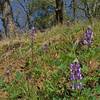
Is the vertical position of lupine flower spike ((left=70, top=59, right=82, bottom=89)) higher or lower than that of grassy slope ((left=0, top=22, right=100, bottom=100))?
higher

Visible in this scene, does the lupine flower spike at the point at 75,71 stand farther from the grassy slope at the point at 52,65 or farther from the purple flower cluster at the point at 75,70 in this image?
the grassy slope at the point at 52,65

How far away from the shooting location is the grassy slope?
18.9 ft

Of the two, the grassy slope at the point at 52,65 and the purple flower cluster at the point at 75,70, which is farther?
the grassy slope at the point at 52,65

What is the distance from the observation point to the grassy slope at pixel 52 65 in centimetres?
575

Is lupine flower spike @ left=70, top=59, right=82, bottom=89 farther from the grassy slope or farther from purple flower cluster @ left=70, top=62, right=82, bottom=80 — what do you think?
the grassy slope

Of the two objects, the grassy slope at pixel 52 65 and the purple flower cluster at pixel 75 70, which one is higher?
the purple flower cluster at pixel 75 70

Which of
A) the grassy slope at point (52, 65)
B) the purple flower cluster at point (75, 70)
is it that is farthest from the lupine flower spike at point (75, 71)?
the grassy slope at point (52, 65)

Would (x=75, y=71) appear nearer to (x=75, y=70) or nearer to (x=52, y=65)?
(x=75, y=70)

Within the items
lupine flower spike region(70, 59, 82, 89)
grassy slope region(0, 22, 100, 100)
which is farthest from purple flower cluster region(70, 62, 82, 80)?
grassy slope region(0, 22, 100, 100)

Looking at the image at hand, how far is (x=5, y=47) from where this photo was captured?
28.5 feet

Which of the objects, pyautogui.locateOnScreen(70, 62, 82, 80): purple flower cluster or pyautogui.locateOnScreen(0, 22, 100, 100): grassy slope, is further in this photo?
pyautogui.locateOnScreen(0, 22, 100, 100): grassy slope

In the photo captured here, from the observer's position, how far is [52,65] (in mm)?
6730

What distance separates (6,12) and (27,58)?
9.00m

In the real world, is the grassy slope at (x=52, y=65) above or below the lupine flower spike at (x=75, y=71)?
below
